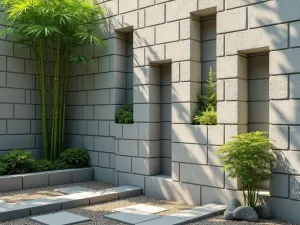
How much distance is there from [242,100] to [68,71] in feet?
16.4

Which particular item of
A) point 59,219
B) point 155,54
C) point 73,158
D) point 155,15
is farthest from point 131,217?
point 155,15

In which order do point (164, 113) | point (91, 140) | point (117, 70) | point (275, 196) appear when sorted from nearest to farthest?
point (275, 196) → point (164, 113) → point (117, 70) → point (91, 140)

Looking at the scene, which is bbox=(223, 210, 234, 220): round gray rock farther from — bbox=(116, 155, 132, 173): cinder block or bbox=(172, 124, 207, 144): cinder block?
bbox=(116, 155, 132, 173): cinder block

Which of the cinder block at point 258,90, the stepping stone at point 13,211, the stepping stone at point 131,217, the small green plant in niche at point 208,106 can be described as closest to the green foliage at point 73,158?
the stepping stone at point 13,211

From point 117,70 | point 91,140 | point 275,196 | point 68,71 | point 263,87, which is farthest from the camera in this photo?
point 68,71

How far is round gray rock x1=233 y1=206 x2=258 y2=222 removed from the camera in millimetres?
5367

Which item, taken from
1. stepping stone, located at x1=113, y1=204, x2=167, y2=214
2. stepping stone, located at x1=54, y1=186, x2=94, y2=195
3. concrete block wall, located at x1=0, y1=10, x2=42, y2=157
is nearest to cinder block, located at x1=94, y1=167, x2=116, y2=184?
stepping stone, located at x1=54, y1=186, x2=94, y2=195

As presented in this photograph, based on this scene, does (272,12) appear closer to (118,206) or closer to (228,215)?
(228,215)

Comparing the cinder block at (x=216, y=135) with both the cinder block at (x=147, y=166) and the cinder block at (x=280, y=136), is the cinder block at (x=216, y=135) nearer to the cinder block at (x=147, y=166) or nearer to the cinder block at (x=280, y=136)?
the cinder block at (x=280, y=136)

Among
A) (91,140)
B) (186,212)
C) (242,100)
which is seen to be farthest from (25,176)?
(242,100)

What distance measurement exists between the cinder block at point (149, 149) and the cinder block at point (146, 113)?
17.9 inches

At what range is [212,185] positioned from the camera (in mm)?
6297

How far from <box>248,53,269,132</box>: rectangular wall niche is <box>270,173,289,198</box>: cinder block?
0.84 m

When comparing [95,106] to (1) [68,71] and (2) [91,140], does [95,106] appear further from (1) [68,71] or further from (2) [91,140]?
(1) [68,71]
